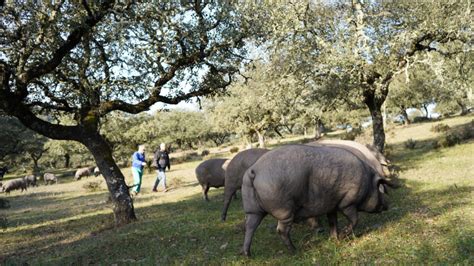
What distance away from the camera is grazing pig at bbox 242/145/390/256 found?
6.82m

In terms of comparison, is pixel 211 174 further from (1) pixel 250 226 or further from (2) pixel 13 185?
(2) pixel 13 185

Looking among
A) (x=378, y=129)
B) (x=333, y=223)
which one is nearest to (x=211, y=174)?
(x=333, y=223)

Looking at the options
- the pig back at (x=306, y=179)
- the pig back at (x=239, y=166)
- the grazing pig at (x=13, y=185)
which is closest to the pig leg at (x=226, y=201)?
the pig back at (x=239, y=166)

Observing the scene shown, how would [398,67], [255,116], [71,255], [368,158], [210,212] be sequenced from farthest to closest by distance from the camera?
1. [255,116]
2. [398,67]
3. [210,212]
4. [368,158]
5. [71,255]

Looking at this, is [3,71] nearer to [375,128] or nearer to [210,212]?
[210,212]

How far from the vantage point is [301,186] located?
22.7 feet

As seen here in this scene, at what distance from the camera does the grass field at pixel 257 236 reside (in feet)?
22.1

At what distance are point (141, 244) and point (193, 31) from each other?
6754 millimetres

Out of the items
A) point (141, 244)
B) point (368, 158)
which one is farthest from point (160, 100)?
point (368, 158)

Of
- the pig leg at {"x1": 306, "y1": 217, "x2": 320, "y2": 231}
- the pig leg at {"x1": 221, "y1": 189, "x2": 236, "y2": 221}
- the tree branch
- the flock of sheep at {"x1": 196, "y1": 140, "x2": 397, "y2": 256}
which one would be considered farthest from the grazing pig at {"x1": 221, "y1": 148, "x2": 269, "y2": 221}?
the tree branch

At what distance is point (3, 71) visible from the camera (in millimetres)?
10586

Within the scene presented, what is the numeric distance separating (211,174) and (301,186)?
9.35 m

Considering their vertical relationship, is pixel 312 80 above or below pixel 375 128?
above

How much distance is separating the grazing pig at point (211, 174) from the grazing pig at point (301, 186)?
8556mm
